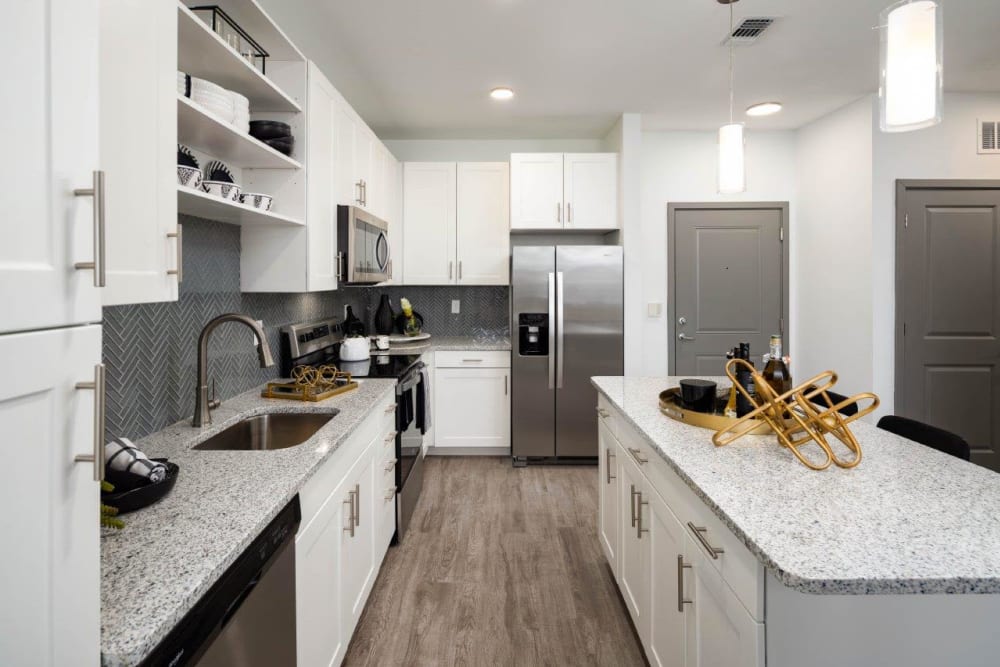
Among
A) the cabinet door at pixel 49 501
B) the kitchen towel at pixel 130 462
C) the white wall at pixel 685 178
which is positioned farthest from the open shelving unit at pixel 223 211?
the white wall at pixel 685 178

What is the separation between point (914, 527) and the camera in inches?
39.4

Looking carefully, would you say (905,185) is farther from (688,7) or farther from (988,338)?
(688,7)

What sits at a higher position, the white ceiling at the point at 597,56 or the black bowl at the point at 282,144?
the white ceiling at the point at 597,56

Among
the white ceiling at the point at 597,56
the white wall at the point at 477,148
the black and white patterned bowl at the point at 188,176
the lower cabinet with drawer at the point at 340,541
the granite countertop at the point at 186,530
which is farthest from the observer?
the white wall at the point at 477,148

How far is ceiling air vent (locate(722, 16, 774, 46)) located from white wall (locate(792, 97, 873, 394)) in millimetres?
1421

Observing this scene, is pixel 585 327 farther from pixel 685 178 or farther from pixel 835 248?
pixel 835 248

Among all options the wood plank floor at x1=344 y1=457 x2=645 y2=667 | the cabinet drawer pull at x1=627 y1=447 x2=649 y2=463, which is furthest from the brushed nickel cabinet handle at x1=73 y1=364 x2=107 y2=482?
the wood plank floor at x1=344 y1=457 x2=645 y2=667

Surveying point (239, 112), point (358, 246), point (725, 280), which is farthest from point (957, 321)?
point (239, 112)

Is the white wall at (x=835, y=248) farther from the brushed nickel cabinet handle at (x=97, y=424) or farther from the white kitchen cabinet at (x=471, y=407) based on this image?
the brushed nickel cabinet handle at (x=97, y=424)

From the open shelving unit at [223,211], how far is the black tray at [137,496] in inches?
29.4

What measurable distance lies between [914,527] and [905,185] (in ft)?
11.6

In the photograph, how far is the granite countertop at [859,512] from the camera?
0.84 metres

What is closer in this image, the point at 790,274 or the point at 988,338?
the point at 988,338

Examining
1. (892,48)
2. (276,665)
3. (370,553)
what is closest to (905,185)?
(892,48)
